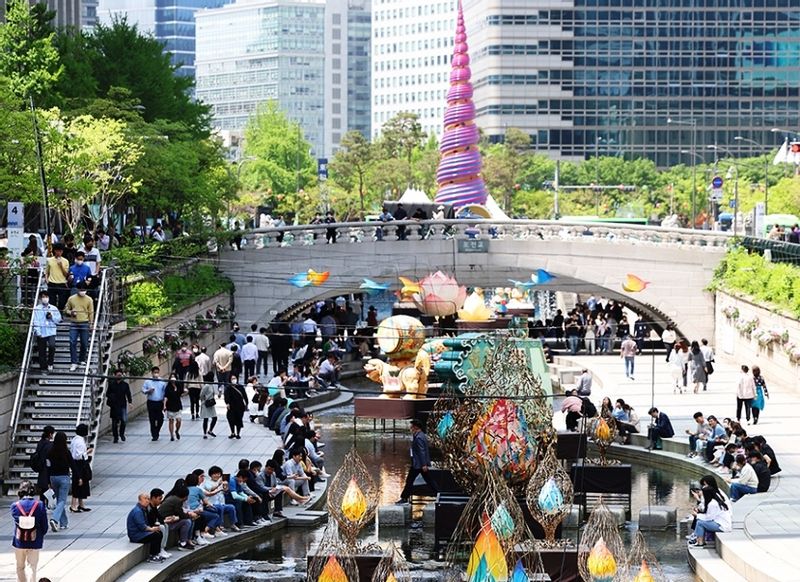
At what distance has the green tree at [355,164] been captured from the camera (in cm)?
12762

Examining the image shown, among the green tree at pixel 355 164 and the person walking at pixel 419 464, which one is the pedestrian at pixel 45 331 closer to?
the person walking at pixel 419 464

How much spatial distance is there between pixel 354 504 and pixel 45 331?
985cm

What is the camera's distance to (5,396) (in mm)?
32969

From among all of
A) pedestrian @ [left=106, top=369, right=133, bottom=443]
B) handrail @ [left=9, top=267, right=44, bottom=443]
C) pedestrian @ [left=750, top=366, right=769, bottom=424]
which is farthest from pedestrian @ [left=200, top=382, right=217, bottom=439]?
pedestrian @ [left=750, top=366, right=769, bottom=424]

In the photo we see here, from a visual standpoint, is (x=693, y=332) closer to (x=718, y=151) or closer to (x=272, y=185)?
(x=272, y=185)

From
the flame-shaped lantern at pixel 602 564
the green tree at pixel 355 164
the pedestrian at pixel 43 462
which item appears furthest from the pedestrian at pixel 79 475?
the green tree at pixel 355 164

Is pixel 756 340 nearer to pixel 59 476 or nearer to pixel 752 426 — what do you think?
pixel 752 426

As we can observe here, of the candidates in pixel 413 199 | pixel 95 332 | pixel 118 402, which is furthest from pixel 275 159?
pixel 95 332

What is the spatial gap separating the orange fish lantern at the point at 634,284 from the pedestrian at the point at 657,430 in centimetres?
2665

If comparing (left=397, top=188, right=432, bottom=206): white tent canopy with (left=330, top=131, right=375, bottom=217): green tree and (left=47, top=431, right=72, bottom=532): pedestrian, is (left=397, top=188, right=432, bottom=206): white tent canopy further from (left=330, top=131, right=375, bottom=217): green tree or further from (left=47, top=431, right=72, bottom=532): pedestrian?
(left=47, top=431, right=72, bottom=532): pedestrian

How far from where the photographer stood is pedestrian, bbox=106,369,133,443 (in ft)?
124

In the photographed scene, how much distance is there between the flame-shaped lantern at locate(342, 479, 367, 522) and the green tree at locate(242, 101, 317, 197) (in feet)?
326

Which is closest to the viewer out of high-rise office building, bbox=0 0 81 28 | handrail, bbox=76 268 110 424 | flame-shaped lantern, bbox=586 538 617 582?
flame-shaped lantern, bbox=586 538 617 582

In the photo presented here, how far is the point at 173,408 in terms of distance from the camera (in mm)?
39281
